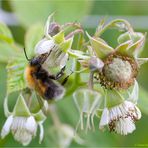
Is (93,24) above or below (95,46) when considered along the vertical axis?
below

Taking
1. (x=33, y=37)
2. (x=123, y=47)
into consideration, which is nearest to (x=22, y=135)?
(x=123, y=47)

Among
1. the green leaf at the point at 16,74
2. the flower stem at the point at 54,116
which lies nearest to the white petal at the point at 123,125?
the green leaf at the point at 16,74

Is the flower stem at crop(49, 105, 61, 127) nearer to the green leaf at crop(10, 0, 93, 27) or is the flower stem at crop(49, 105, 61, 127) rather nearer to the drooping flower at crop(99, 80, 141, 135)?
the green leaf at crop(10, 0, 93, 27)

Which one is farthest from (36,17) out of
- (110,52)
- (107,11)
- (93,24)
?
(110,52)

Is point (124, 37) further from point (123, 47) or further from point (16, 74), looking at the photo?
point (16, 74)

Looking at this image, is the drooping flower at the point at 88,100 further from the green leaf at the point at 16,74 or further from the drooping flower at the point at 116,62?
the green leaf at the point at 16,74

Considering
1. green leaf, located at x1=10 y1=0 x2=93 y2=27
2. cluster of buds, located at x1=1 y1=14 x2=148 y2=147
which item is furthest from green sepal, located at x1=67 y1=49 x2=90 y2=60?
green leaf, located at x1=10 y1=0 x2=93 y2=27

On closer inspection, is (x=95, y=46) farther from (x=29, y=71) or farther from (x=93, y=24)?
(x=93, y=24)
